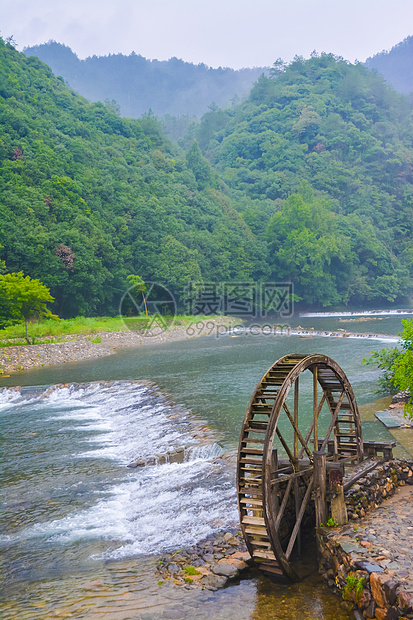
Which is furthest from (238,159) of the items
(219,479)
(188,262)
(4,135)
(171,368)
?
(219,479)

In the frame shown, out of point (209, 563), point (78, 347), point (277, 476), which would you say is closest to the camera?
point (209, 563)

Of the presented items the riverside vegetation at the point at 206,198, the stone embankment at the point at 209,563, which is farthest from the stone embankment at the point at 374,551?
the riverside vegetation at the point at 206,198

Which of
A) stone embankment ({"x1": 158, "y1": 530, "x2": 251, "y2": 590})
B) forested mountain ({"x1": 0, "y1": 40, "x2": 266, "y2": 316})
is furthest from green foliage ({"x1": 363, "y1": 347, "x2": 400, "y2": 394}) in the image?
forested mountain ({"x1": 0, "y1": 40, "x2": 266, "y2": 316})

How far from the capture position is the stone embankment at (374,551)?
6.46 metres

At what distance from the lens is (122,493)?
39.2ft

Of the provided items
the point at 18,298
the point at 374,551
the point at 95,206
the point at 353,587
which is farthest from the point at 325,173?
the point at 353,587

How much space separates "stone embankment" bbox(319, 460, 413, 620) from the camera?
646 centimetres

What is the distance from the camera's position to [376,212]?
91.1 m

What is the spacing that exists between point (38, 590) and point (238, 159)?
10729 centimetres

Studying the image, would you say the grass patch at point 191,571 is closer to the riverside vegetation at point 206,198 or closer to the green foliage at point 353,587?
the green foliage at point 353,587

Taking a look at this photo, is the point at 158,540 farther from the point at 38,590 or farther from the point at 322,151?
the point at 322,151

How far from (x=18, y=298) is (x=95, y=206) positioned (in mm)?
25178

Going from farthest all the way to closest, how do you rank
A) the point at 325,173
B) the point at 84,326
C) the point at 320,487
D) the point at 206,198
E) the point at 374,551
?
the point at 325,173, the point at 206,198, the point at 84,326, the point at 320,487, the point at 374,551

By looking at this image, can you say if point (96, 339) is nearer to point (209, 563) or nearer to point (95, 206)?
point (95, 206)
